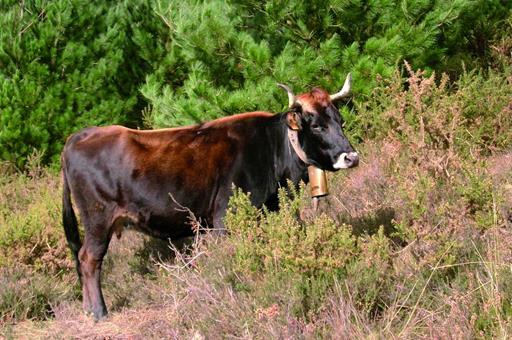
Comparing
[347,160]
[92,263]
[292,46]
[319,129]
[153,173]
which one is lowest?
[92,263]

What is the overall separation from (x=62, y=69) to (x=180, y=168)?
477cm

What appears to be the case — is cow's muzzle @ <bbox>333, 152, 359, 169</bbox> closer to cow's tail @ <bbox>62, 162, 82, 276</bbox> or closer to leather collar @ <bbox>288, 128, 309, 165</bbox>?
leather collar @ <bbox>288, 128, 309, 165</bbox>

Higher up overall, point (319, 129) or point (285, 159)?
point (319, 129)

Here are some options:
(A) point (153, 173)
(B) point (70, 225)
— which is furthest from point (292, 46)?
(B) point (70, 225)

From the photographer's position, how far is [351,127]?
8234 millimetres

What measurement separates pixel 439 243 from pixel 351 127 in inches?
156

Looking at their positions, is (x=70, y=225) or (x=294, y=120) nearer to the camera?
(x=294, y=120)

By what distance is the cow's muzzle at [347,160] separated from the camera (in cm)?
516

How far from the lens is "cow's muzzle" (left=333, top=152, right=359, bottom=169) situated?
516 cm

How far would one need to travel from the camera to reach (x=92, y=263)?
5.47 meters

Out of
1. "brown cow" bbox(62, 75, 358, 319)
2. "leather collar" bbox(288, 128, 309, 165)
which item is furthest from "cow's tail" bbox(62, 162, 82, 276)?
"leather collar" bbox(288, 128, 309, 165)

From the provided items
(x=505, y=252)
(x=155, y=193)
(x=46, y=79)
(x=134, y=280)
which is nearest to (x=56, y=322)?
(x=134, y=280)

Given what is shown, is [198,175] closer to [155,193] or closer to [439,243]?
[155,193]

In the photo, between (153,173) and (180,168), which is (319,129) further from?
(153,173)
